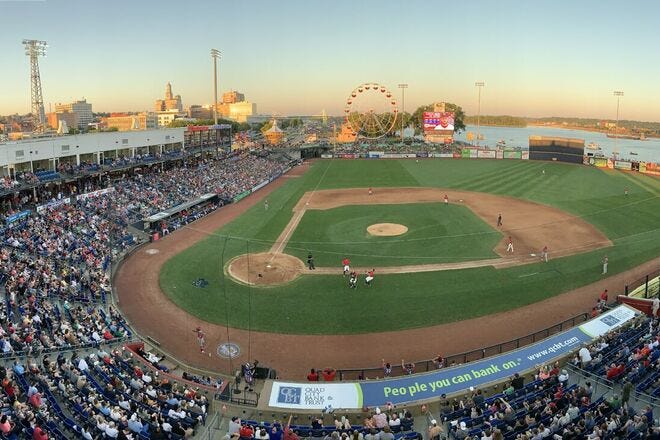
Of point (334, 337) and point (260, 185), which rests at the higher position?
point (260, 185)

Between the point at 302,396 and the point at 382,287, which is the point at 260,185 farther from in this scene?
the point at 302,396

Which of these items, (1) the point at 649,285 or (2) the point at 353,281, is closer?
(1) the point at 649,285

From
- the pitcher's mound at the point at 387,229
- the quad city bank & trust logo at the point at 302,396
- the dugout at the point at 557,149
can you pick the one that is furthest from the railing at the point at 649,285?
the dugout at the point at 557,149

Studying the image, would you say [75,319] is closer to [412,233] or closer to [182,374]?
[182,374]

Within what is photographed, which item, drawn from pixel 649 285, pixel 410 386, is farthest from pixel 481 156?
pixel 410 386

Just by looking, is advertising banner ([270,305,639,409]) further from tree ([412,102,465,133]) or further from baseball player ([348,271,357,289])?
tree ([412,102,465,133])

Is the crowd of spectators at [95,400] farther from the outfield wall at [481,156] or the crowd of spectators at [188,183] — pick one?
the outfield wall at [481,156]
